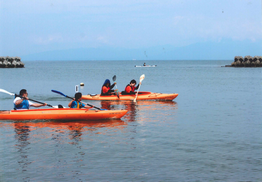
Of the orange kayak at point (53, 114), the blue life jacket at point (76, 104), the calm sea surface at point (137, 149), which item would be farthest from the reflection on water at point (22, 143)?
the blue life jacket at point (76, 104)

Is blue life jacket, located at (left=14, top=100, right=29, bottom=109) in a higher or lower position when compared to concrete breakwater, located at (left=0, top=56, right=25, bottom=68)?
lower

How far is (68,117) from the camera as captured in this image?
1750 cm

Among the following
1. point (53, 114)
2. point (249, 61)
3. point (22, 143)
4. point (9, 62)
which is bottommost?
point (22, 143)

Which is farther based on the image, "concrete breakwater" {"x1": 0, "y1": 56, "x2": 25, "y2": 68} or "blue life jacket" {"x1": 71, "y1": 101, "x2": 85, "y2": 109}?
"concrete breakwater" {"x1": 0, "y1": 56, "x2": 25, "y2": 68}

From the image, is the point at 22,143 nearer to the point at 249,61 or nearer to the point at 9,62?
the point at 9,62

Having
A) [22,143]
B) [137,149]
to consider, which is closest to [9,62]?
[22,143]

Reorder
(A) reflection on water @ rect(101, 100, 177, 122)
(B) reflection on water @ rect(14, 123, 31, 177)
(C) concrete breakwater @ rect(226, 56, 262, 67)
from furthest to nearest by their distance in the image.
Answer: (C) concrete breakwater @ rect(226, 56, 262, 67) < (A) reflection on water @ rect(101, 100, 177, 122) < (B) reflection on water @ rect(14, 123, 31, 177)

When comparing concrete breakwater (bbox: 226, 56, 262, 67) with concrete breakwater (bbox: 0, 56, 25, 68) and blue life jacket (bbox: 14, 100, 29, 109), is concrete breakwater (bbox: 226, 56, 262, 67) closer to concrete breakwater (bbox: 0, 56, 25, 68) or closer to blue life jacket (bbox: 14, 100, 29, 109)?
concrete breakwater (bbox: 0, 56, 25, 68)

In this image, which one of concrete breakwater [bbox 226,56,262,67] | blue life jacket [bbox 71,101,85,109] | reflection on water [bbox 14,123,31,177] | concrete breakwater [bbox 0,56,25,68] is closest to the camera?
reflection on water [bbox 14,123,31,177]

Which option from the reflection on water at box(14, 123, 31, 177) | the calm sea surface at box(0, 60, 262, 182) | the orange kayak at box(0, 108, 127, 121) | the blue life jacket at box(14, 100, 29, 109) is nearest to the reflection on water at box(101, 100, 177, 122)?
the calm sea surface at box(0, 60, 262, 182)

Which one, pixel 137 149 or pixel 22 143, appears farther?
pixel 22 143

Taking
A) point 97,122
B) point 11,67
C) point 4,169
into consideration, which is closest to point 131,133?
point 97,122

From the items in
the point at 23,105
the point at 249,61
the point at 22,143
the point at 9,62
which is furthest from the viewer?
the point at 249,61

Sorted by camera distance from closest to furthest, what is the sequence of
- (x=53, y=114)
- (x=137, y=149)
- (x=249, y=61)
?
(x=137, y=149) < (x=53, y=114) < (x=249, y=61)
